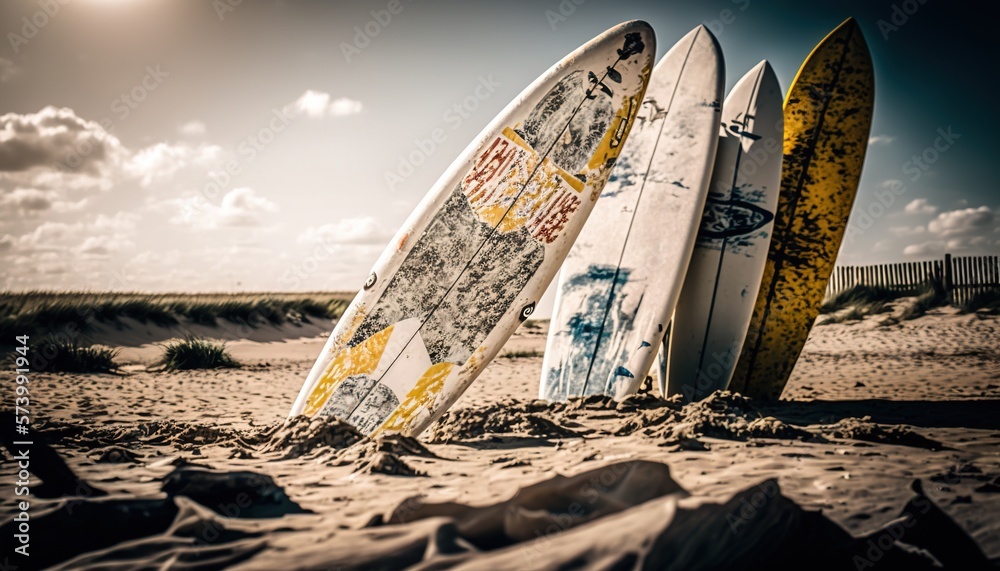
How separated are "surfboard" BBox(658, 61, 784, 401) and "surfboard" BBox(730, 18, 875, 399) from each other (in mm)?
317

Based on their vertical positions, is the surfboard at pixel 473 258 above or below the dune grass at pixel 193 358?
above

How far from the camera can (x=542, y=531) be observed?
1553 millimetres

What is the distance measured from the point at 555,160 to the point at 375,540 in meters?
2.87

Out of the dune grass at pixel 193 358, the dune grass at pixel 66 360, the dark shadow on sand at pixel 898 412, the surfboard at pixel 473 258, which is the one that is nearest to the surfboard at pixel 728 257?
the dark shadow on sand at pixel 898 412

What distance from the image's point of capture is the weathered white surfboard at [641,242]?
4.22 meters

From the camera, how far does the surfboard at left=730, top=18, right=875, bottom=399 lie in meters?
4.70

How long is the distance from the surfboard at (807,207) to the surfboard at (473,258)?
1.76 m

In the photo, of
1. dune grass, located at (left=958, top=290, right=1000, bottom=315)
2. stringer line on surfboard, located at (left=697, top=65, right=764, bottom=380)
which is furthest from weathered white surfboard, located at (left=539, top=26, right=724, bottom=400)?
dune grass, located at (left=958, top=290, right=1000, bottom=315)

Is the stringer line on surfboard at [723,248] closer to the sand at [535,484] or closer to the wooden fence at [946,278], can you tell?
the sand at [535,484]

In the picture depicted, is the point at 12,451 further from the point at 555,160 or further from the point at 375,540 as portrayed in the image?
the point at 555,160

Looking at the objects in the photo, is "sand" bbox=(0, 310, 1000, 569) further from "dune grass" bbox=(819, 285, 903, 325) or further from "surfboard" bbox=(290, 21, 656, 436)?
"dune grass" bbox=(819, 285, 903, 325)

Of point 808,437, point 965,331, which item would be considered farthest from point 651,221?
point 965,331

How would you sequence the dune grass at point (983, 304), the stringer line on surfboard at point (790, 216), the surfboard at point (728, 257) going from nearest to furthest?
the surfboard at point (728, 257) → the stringer line on surfboard at point (790, 216) → the dune grass at point (983, 304)

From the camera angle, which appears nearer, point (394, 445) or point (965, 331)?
point (394, 445)
